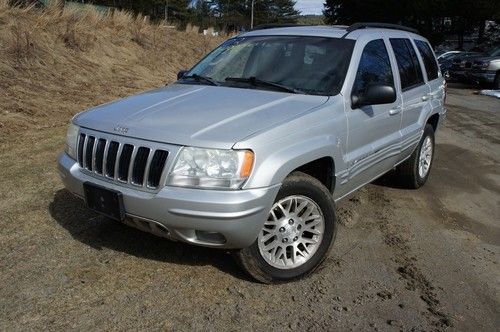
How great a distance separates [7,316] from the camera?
305 centimetres

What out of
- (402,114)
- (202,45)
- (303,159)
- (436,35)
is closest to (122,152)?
(303,159)

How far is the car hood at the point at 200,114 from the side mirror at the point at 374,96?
1.11 ft

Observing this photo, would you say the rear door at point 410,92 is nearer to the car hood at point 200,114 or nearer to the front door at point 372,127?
the front door at point 372,127

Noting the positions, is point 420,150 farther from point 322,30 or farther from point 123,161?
point 123,161

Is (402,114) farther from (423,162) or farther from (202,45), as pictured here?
(202,45)

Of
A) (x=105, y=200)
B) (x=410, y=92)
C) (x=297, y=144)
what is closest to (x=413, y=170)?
(x=410, y=92)

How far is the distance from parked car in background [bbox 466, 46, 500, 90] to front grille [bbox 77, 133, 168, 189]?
59.1 feet

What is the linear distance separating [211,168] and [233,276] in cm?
95

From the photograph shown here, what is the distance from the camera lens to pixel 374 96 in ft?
13.2

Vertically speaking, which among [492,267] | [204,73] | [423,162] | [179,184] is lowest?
[492,267]

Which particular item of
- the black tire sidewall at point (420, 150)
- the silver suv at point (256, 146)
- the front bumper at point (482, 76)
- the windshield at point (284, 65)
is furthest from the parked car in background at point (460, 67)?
the windshield at point (284, 65)

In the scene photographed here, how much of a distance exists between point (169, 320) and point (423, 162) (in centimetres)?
403

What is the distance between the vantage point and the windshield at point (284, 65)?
4.14 m

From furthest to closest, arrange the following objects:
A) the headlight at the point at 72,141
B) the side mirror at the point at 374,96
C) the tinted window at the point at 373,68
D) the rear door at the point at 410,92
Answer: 1. the rear door at the point at 410,92
2. the tinted window at the point at 373,68
3. the side mirror at the point at 374,96
4. the headlight at the point at 72,141
